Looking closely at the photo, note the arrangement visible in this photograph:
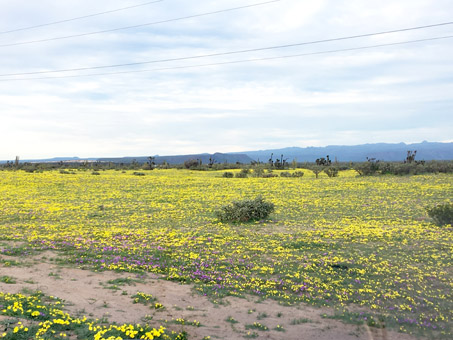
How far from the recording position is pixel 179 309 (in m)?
8.29

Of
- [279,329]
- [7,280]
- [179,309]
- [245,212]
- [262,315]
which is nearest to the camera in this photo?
[279,329]

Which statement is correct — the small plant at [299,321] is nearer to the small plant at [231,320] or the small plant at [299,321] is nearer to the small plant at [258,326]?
the small plant at [258,326]

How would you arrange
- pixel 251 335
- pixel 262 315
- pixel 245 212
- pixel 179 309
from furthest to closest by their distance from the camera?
1. pixel 245 212
2. pixel 179 309
3. pixel 262 315
4. pixel 251 335

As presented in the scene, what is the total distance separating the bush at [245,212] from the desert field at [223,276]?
71 centimetres

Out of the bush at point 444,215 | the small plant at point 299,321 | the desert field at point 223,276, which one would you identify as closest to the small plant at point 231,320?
the desert field at point 223,276

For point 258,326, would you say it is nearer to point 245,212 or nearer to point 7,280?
point 7,280

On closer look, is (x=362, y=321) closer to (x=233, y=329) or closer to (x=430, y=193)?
(x=233, y=329)

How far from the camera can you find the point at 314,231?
16078mm

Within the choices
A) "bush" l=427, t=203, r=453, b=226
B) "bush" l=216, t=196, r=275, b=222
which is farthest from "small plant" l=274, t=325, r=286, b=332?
"bush" l=427, t=203, r=453, b=226

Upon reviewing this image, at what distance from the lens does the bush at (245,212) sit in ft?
61.6

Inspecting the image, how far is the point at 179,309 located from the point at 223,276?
7.81 ft

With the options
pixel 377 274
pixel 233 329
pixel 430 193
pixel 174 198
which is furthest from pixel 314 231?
pixel 430 193

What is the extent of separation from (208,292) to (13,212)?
15730 mm

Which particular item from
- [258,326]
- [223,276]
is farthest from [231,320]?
[223,276]
